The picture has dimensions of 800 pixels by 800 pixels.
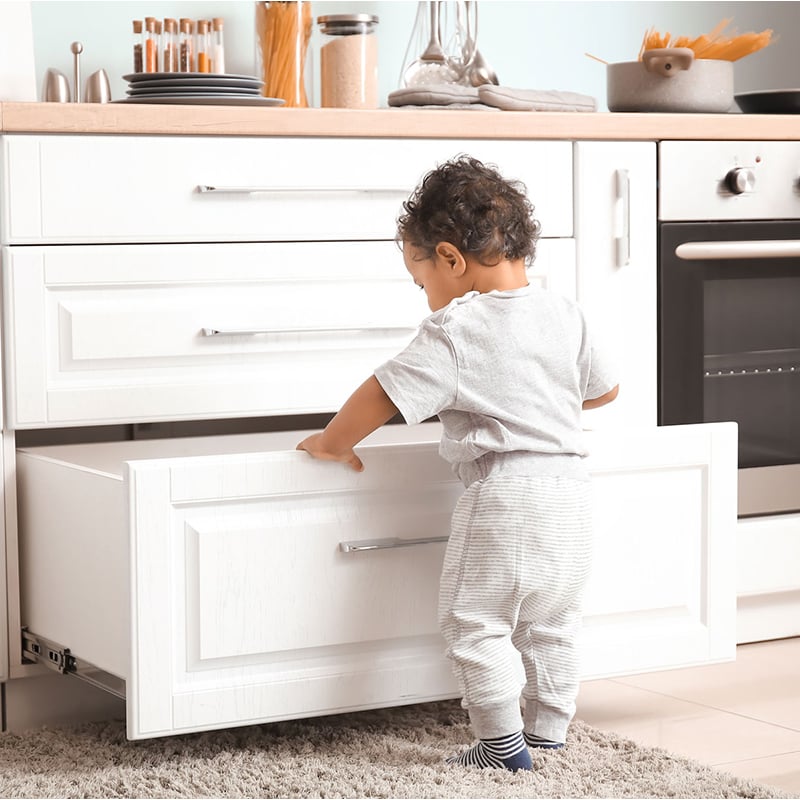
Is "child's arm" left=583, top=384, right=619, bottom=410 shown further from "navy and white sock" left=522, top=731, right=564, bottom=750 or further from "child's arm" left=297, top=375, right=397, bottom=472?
"navy and white sock" left=522, top=731, right=564, bottom=750

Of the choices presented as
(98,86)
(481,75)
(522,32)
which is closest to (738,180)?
(481,75)

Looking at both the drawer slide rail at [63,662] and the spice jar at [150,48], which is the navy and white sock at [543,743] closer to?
the drawer slide rail at [63,662]

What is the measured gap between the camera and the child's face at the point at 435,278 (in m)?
1.51

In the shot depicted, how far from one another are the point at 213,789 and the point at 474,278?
2.09 feet

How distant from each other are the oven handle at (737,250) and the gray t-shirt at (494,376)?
56 centimetres

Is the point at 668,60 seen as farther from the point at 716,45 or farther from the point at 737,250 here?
the point at 737,250

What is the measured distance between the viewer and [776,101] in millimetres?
2119

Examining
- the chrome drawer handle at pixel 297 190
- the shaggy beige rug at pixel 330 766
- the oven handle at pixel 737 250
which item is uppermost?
the chrome drawer handle at pixel 297 190

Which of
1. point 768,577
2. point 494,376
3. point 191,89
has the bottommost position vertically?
point 768,577

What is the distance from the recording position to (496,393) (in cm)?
144

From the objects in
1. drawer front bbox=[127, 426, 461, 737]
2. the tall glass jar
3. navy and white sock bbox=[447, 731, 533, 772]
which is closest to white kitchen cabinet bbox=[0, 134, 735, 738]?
drawer front bbox=[127, 426, 461, 737]

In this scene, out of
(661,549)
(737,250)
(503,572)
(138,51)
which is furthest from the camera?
(138,51)

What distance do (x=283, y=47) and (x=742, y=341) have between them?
87 centimetres

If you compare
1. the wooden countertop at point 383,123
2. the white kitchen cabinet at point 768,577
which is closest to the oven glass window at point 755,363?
the white kitchen cabinet at point 768,577
